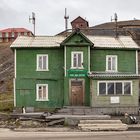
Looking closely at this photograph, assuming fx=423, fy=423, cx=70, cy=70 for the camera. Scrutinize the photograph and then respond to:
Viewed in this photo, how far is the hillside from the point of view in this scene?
5642 centimetres

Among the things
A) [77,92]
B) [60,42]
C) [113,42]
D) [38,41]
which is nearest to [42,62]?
[38,41]

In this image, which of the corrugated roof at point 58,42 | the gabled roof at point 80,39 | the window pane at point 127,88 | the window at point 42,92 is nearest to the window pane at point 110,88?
the window pane at point 127,88

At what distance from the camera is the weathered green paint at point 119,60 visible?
43.4 meters

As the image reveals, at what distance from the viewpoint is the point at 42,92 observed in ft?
140

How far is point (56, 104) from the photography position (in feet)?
140

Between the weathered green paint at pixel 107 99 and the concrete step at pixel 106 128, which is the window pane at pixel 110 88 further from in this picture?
the concrete step at pixel 106 128

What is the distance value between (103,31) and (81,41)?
126ft

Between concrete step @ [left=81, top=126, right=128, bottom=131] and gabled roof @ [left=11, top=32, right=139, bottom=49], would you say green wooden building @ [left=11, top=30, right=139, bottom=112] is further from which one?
concrete step @ [left=81, top=126, right=128, bottom=131]

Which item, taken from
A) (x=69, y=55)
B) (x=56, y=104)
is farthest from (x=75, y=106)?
(x=69, y=55)

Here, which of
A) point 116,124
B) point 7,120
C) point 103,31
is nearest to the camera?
point 116,124

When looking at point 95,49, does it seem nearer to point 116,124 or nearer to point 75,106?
point 75,106

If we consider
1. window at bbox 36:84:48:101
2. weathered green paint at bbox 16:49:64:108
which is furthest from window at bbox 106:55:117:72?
window at bbox 36:84:48:101

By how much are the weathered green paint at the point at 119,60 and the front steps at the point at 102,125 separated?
9.05m

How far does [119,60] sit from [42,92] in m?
8.61
